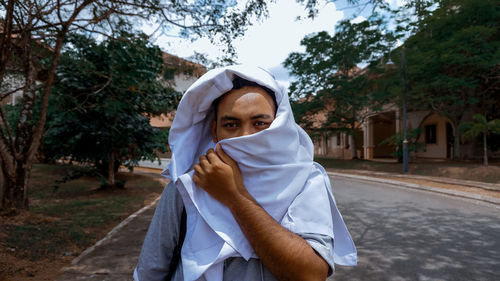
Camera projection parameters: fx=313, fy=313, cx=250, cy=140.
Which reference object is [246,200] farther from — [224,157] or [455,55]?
[455,55]

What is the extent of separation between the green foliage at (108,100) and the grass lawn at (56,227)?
1.44 metres

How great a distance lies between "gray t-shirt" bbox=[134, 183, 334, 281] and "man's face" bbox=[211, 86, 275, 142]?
1.05ft

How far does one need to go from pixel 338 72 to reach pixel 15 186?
1965cm

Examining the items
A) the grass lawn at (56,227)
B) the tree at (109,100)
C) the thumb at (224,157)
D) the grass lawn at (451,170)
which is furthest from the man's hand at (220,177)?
the grass lawn at (451,170)

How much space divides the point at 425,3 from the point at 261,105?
19.2 feet

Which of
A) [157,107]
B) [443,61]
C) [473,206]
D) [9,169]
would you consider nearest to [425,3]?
[473,206]

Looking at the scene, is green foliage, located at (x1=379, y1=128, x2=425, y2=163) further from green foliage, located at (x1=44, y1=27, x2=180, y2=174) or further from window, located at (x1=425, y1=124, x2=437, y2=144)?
green foliage, located at (x1=44, y1=27, x2=180, y2=174)

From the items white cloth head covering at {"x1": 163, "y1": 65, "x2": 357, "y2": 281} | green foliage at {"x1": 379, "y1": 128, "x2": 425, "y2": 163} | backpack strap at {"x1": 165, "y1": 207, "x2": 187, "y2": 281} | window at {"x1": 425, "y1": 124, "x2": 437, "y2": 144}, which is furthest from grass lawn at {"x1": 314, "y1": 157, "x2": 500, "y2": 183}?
backpack strap at {"x1": 165, "y1": 207, "x2": 187, "y2": 281}

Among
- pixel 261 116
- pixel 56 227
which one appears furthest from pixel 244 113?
pixel 56 227

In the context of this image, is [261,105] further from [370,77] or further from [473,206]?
[370,77]

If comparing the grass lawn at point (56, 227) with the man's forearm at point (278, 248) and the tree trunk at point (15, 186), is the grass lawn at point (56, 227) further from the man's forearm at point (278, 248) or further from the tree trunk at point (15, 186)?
the man's forearm at point (278, 248)

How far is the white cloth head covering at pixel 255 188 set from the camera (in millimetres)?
1101

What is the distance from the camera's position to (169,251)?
3.85 feet

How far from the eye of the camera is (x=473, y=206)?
27.0 ft
